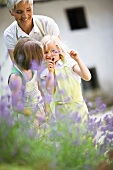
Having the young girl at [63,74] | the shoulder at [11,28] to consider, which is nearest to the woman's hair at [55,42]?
the young girl at [63,74]

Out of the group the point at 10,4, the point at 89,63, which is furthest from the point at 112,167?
the point at 89,63

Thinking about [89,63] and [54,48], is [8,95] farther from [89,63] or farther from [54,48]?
[89,63]

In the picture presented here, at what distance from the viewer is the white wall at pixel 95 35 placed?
3576 millimetres

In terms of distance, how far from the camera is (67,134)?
1.83 meters

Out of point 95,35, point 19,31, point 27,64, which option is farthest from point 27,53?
point 95,35

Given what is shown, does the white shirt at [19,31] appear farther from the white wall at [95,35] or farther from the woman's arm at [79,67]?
the white wall at [95,35]

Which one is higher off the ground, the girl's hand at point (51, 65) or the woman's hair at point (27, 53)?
the woman's hair at point (27, 53)

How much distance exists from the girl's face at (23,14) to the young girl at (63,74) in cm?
10

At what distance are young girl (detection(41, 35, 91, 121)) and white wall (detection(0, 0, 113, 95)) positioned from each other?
115cm

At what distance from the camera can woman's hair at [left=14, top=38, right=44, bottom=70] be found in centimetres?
217

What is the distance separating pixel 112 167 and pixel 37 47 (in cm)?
57

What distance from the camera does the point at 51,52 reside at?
226 centimetres

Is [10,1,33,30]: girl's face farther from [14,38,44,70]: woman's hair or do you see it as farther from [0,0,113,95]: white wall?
[0,0,113,95]: white wall

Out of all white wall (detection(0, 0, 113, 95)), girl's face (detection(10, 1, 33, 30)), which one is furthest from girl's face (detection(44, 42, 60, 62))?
white wall (detection(0, 0, 113, 95))
